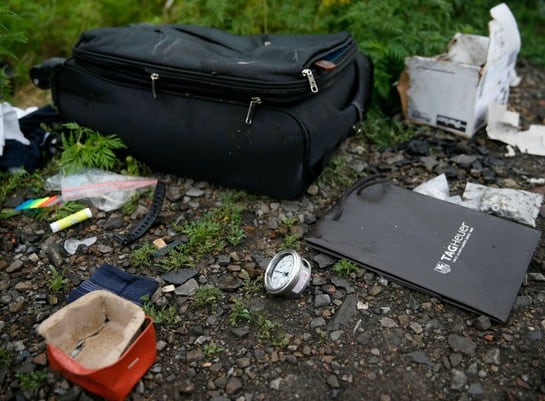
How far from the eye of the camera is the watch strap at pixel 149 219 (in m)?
2.59

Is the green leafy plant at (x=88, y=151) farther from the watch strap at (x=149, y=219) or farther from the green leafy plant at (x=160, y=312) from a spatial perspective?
the green leafy plant at (x=160, y=312)

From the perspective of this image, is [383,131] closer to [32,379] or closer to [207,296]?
[207,296]

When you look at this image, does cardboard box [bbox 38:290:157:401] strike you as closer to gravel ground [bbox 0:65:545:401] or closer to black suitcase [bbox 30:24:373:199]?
gravel ground [bbox 0:65:545:401]

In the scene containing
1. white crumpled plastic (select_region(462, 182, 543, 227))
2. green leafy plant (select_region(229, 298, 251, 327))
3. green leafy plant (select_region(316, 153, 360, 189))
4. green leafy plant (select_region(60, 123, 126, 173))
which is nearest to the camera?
green leafy plant (select_region(229, 298, 251, 327))

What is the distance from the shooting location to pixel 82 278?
2.40 meters

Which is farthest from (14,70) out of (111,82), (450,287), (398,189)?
(450,287)

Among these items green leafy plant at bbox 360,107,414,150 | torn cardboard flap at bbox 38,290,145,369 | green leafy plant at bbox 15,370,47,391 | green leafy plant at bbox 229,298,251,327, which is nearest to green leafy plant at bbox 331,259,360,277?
green leafy plant at bbox 229,298,251,327

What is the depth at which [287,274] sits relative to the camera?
2.27m

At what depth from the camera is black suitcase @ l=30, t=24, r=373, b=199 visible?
2.57 m

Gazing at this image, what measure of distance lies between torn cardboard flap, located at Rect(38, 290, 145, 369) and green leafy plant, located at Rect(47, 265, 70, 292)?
1.26 feet

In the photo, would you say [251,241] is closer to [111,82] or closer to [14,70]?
[111,82]

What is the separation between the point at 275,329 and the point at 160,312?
494 mm

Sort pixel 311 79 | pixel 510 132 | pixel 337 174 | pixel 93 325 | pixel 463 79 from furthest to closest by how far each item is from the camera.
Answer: pixel 510 132, pixel 463 79, pixel 337 174, pixel 311 79, pixel 93 325

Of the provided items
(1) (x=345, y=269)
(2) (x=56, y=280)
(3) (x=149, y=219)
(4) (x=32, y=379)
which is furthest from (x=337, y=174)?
(4) (x=32, y=379)
